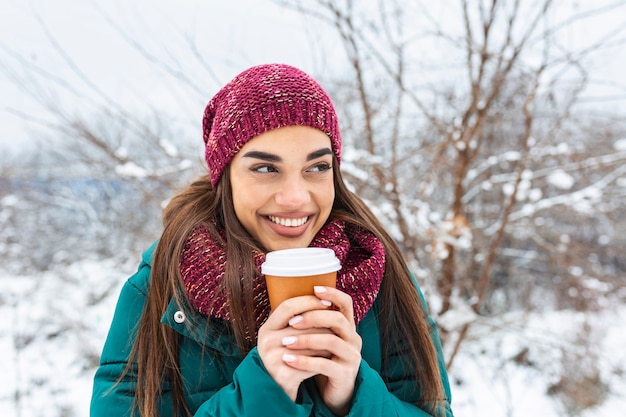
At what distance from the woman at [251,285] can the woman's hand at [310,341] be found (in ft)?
0.15

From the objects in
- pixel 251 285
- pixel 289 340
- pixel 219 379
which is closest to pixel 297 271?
pixel 289 340

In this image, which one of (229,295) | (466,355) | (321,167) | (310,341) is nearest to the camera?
(310,341)

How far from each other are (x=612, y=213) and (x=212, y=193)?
150 inches

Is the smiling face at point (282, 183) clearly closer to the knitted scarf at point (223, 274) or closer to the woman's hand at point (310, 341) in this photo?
the knitted scarf at point (223, 274)

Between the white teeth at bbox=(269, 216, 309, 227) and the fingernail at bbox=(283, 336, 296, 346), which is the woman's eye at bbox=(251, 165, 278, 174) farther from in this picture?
the fingernail at bbox=(283, 336, 296, 346)

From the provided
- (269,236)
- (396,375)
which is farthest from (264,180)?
(396,375)

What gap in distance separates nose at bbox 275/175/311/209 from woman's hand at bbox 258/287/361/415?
30cm

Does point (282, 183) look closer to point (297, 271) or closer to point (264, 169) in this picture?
point (264, 169)

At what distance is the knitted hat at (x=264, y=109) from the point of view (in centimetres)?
105

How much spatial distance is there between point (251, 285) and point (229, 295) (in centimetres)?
5

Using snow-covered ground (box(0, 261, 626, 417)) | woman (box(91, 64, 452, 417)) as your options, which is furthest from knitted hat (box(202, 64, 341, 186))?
snow-covered ground (box(0, 261, 626, 417))

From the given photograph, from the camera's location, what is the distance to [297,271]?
0.76 meters

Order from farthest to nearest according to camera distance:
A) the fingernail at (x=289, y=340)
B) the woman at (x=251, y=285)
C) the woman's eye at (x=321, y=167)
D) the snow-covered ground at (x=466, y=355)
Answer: the snow-covered ground at (x=466, y=355)
the woman's eye at (x=321, y=167)
the woman at (x=251, y=285)
the fingernail at (x=289, y=340)

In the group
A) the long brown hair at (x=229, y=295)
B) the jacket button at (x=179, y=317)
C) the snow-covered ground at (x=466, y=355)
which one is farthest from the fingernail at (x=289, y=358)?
the snow-covered ground at (x=466, y=355)
